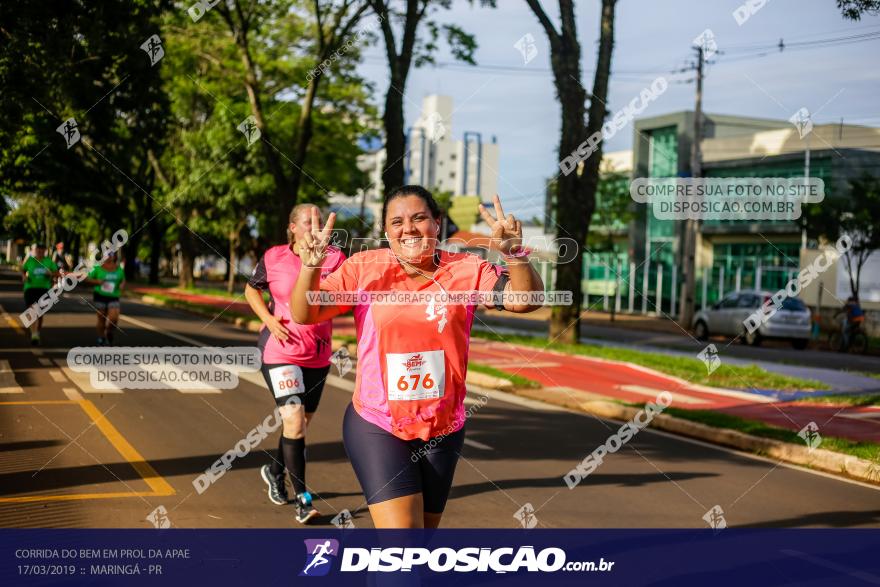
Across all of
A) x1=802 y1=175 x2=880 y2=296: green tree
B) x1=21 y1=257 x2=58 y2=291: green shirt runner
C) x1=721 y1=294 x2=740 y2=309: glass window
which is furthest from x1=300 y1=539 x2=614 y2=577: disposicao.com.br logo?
x1=802 y1=175 x2=880 y2=296: green tree

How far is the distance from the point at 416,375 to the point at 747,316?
87.0 feet

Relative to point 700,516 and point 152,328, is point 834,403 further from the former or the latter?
point 152,328

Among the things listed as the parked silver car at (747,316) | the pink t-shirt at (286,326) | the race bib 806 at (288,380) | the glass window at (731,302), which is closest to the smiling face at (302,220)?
the pink t-shirt at (286,326)

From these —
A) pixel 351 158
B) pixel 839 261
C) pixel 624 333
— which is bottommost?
pixel 624 333

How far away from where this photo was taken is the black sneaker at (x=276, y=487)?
21.4 feet

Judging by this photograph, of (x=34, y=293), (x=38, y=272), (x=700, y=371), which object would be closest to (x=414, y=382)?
(x=700, y=371)

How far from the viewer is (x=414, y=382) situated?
141 inches

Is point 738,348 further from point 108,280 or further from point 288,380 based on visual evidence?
point 288,380

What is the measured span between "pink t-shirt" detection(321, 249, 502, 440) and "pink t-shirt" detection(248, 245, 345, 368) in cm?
246

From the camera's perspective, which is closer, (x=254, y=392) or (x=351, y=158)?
(x=254, y=392)

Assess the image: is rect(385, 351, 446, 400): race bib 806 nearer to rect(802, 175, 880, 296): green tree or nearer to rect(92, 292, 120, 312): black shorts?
rect(92, 292, 120, 312): black shorts

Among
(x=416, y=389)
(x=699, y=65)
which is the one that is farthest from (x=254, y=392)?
(x=699, y=65)

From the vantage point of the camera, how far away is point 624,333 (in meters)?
32.0

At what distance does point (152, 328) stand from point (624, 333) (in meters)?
16.4
